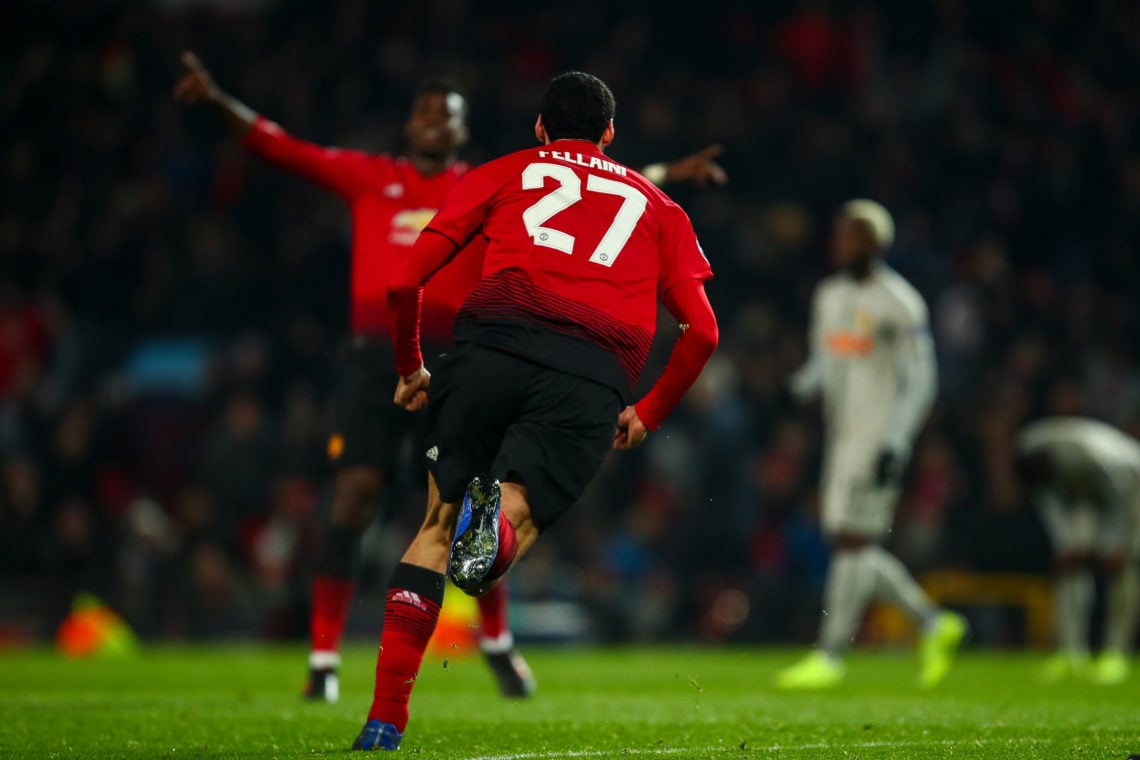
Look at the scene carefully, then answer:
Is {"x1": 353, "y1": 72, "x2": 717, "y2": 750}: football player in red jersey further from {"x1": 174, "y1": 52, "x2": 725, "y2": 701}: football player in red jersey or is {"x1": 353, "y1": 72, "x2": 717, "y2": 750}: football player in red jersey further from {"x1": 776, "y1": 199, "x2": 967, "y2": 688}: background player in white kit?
{"x1": 776, "y1": 199, "x2": 967, "y2": 688}: background player in white kit

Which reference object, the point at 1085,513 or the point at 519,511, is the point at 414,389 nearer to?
the point at 519,511

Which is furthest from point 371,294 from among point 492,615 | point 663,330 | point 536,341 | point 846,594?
point 663,330

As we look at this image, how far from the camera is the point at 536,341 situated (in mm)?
5211

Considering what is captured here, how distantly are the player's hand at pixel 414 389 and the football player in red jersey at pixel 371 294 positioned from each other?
2.00 meters

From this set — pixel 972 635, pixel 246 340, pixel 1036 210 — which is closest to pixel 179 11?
pixel 246 340

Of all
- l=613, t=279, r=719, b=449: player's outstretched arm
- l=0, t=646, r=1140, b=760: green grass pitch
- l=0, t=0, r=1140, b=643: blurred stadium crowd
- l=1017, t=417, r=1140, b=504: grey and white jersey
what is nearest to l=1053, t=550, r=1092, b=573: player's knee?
l=1017, t=417, r=1140, b=504: grey and white jersey

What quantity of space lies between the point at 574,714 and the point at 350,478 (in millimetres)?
1608

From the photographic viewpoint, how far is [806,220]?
1716 cm

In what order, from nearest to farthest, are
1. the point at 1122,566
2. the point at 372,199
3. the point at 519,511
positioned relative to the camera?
the point at 519,511
the point at 372,199
the point at 1122,566

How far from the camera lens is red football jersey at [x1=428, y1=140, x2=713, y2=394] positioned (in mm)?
5262

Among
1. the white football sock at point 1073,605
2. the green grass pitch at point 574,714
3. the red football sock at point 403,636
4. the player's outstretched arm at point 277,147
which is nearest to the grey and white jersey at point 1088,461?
the white football sock at point 1073,605

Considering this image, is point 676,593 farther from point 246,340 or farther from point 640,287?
point 640,287

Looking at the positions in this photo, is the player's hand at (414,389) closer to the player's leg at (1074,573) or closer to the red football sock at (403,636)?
the red football sock at (403,636)

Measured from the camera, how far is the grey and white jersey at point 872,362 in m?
9.95
